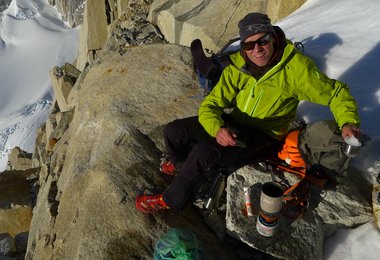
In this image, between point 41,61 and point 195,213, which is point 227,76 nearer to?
point 195,213

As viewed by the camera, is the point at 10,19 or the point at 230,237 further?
the point at 10,19

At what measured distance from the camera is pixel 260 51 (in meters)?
4.10

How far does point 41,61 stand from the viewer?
5681 cm

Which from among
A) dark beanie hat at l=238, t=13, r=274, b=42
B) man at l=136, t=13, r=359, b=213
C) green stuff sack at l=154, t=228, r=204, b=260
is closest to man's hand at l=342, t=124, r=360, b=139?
man at l=136, t=13, r=359, b=213

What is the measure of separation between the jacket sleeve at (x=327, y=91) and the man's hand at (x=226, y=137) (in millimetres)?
928

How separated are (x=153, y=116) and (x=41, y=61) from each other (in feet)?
183

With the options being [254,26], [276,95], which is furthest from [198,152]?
[254,26]

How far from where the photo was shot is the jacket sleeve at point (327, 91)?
389cm

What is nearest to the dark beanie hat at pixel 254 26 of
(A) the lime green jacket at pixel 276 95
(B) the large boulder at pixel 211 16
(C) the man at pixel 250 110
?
(C) the man at pixel 250 110

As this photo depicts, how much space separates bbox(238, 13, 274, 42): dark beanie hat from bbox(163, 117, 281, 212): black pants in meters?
1.18

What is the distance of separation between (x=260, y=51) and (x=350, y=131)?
1.26 m

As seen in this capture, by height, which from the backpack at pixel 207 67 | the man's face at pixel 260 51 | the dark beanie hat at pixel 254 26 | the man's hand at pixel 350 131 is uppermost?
the dark beanie hat at pixel 254 26

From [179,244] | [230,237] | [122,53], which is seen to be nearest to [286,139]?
[230,237]

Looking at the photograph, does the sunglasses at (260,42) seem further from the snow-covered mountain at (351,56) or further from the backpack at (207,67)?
the backpack at (207,67)
